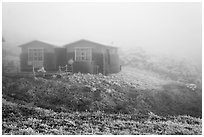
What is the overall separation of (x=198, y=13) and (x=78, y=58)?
401 centimetres

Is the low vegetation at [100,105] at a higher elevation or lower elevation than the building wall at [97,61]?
lower

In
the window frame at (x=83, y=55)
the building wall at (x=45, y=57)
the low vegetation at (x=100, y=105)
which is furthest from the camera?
the window frame at (x=83, y=55)

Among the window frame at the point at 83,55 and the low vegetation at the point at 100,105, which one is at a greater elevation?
the window frame at the point at 83,55

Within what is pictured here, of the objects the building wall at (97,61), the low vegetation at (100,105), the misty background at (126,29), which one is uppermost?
the misty background at (126,29)

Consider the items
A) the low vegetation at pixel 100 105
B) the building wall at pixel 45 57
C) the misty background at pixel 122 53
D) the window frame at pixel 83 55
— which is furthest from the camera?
the window frame at pixel 83 55

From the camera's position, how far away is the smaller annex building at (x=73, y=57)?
777 centimetres

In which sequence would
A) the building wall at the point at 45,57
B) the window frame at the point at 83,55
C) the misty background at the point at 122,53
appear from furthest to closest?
the window frame at the point at 83,55 < the building wall at the point at 45,57 < the misty background at the point at 122,53

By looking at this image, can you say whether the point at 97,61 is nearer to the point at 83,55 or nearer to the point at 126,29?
the point at 83,55

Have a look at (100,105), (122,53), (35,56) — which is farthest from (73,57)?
(100,105)

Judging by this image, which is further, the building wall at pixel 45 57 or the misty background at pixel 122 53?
the building wall at pixel 45 57

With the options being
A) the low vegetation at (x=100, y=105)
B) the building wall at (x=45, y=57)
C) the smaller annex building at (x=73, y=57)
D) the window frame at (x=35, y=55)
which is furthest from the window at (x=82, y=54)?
the window frame at (x=35, y=55)

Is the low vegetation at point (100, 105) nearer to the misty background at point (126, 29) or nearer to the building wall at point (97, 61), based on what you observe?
the building wall at point (97, 61)

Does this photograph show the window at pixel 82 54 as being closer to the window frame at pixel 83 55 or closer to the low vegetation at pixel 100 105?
the window frame at pixel 83 55

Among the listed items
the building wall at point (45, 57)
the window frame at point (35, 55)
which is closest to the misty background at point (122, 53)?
the building wall at point (45, 57)
